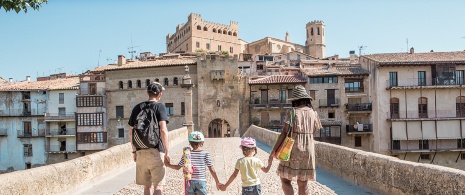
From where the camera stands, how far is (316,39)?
355 feet

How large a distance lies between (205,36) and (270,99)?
52141 millimetres

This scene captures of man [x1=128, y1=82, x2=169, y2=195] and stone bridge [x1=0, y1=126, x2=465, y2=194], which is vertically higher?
man [x1=128, y1=82, x2=169, y2=195]

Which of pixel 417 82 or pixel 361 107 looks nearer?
pixel 417 82

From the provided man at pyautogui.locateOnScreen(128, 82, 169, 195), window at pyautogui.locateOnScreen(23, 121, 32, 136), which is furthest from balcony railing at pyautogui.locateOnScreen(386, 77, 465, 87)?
man at pyautogui.locateOnScreen(128, 82, 169, 195)

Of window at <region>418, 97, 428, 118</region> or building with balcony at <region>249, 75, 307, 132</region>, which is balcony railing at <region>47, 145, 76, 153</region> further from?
window at <region>418, 97, 428, 118</region>

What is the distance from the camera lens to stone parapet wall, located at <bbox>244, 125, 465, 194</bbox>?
221 inches

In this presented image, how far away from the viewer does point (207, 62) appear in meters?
50.6

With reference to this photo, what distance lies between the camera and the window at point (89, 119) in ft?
178

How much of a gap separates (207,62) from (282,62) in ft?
81.1

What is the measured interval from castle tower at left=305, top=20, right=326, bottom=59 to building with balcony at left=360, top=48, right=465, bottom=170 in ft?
194

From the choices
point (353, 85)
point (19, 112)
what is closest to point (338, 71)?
point (353, 85)

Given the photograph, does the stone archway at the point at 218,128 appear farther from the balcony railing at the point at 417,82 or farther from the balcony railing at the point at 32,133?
the balcony railing at the point at 417,82

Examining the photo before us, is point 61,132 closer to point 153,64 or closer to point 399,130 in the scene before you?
point 153,64

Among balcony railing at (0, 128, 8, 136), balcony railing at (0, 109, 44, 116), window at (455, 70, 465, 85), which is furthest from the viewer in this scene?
balcony railing at (0, 109, 44, 116)
